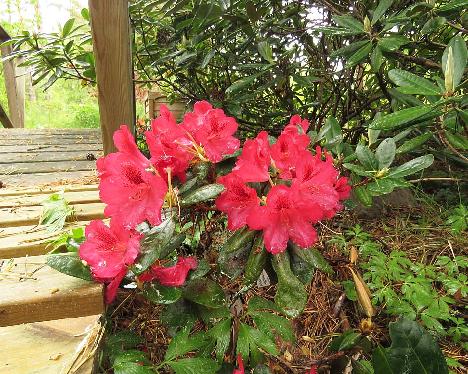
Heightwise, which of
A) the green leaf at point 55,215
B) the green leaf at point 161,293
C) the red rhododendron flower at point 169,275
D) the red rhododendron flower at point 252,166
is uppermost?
the red rhododendron flower at point 252,166

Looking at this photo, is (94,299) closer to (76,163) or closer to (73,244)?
(73,244)

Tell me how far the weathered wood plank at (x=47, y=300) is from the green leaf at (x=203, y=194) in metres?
0.38

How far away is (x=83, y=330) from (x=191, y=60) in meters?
1.49

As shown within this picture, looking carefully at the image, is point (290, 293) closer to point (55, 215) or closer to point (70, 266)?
point (70, 266)

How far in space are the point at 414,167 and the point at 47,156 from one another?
3.49m

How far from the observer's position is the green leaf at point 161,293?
0.82m

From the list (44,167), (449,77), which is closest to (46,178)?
(44,167)

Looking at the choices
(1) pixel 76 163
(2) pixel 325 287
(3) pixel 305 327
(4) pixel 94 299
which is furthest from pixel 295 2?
(1) pixel 76 163

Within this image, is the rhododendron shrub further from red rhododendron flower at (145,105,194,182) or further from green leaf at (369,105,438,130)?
green leaf at (369,105,438,130)

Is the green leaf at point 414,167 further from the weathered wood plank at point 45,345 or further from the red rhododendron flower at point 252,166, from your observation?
the weathered wood plank at point 45,345

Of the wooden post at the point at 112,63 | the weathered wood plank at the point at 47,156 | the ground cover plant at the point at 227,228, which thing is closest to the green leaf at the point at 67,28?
Result: the wooden post at the point at 112,63

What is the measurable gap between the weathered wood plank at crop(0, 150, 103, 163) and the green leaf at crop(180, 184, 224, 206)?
9.93 ft

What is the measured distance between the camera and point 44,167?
320 centimetres

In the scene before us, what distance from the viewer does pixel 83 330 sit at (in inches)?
34.0
